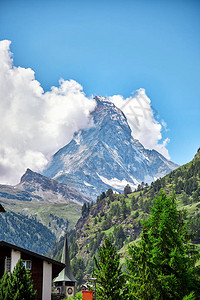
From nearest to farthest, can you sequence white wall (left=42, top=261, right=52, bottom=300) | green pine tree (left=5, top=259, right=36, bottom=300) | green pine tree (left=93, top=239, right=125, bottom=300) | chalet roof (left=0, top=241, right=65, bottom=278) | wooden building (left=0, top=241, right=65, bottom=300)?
green pine tree (left=5, top=259, right=36, bottom=300)
green pine tree (left=93, top=239, right=125, bottom=300)
chalet roof (left=0, top=241, right=65, bottom=278)
wooden building (left=0, top=241, right=65, bottom=300)
white wall (left=42, top=261, right=52, bottom=300)

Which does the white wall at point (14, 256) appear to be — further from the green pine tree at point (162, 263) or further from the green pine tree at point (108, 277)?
the green pine tree at point (162, 263)

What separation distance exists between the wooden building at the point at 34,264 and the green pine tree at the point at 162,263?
9.69 m

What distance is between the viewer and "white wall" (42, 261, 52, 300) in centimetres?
4541

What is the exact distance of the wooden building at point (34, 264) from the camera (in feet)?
146

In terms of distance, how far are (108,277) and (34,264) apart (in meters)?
8.78

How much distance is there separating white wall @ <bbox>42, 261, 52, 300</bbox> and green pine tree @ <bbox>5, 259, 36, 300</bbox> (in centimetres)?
882

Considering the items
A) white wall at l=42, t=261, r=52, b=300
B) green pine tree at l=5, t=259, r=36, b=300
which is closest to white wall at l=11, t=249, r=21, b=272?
white wall at l=42, t=261, r=52, b=300

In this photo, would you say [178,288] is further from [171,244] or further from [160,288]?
[171,244]

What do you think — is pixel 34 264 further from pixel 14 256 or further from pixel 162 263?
pixel 162 263

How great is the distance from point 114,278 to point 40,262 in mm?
8847

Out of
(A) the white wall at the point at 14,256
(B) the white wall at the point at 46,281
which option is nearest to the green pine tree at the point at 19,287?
(A) the white wall at the point at 14,256

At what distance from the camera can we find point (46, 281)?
4581 centimetres

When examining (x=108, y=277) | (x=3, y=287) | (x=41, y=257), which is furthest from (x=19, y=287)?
(x=108, y=277)

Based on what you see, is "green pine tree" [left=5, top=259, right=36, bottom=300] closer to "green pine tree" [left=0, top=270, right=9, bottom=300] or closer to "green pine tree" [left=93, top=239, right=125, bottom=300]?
"green pine tree" [left=0, top=270, right=9, bottom=300]
